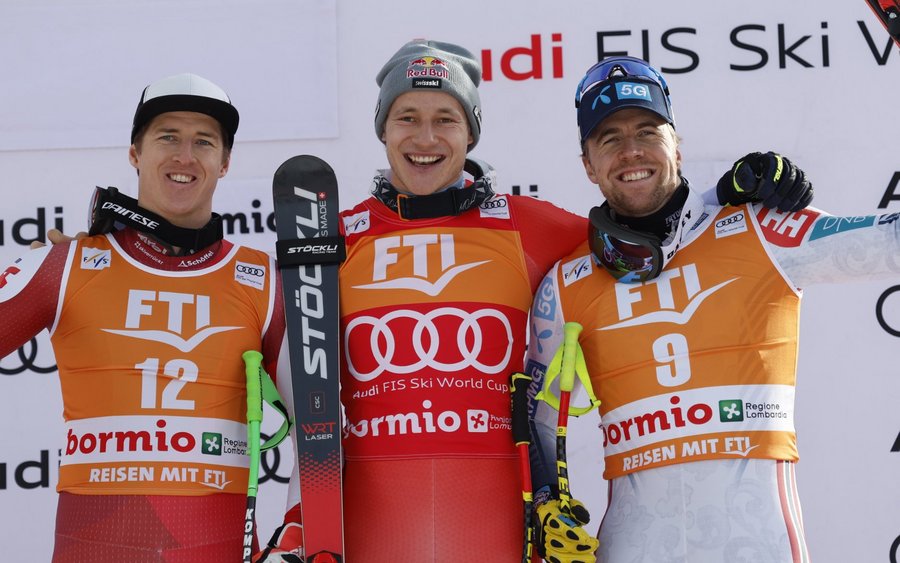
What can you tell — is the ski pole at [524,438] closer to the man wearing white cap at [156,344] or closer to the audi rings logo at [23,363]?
the man wearing white cap at [156,344]

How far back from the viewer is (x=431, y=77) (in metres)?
2.75

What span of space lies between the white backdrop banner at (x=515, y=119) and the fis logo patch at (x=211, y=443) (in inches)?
49.2

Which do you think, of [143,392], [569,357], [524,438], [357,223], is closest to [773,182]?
[569,357]

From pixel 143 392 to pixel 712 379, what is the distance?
1396 millimetres

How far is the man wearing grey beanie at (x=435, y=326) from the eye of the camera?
2525 millimetres

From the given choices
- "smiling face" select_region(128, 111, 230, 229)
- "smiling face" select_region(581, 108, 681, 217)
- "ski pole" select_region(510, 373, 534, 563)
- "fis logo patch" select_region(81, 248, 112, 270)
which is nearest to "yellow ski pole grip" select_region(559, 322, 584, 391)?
"ski pole" select_region(510, 373, 534, 563)

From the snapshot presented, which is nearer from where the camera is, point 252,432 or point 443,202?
point 252,432

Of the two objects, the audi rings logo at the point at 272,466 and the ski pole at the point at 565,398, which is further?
the audi rings logo at the point at 272,466

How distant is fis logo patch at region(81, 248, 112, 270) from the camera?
2688mm

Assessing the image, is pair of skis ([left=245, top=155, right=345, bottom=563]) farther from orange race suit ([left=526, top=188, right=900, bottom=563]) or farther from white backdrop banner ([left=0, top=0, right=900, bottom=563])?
white backdrop banner ([left=0, top=0, right=900, bottom=563])

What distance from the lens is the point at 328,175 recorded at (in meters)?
2.88

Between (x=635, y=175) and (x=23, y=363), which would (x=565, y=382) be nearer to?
(x=635, y=175)

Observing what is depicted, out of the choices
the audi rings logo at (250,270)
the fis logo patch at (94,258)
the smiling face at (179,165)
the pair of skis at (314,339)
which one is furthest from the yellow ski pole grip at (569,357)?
the fis logo patch at (94,258)

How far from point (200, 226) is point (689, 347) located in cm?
135
